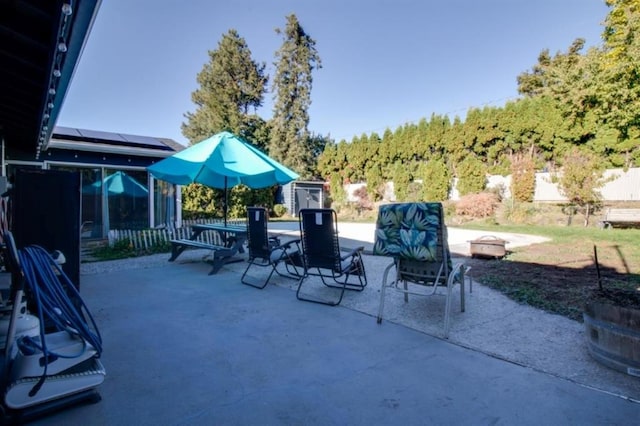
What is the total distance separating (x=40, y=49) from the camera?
2859 millimetres

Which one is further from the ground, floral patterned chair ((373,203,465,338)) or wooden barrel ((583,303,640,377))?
floral patterned chair ((373,203,465,338))

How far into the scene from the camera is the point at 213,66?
82.6ft

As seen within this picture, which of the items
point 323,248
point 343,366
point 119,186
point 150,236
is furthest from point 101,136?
point 343,366

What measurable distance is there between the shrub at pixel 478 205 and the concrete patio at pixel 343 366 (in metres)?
11.5

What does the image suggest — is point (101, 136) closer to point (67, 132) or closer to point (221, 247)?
point (67, 132)

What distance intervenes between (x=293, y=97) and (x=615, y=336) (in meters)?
24.7

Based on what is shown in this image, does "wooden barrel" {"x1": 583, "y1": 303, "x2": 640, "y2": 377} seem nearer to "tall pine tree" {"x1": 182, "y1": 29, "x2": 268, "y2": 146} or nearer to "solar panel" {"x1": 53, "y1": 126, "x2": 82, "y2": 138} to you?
"solar panel" {"x1": 53, "y1": 126, "x2": 82, "y2": 138}

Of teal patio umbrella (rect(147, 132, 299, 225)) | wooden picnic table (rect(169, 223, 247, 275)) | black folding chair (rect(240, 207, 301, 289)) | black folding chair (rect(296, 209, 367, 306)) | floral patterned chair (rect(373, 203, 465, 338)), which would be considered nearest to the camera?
floral patterned chair (rect(373, 203, 465, 338))

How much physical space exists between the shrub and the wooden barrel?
1300 centimetres

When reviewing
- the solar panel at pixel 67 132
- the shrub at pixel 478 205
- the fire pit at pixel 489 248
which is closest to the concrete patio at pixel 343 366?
the fire pit at pixel 489 248

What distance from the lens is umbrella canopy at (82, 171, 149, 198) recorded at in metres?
9.34

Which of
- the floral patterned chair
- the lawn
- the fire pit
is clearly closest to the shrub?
the lawn

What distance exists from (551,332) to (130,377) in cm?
348

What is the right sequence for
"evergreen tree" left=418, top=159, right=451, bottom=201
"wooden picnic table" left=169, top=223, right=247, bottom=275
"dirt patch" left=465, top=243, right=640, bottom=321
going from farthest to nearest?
"evergreen tree" left=418, top=159, right=451, bottom=201
"wooden picnic table" left=169, top=223, right=247, bottom=275
"dirt patch" left=465, top=243, right=640, bottom=321
